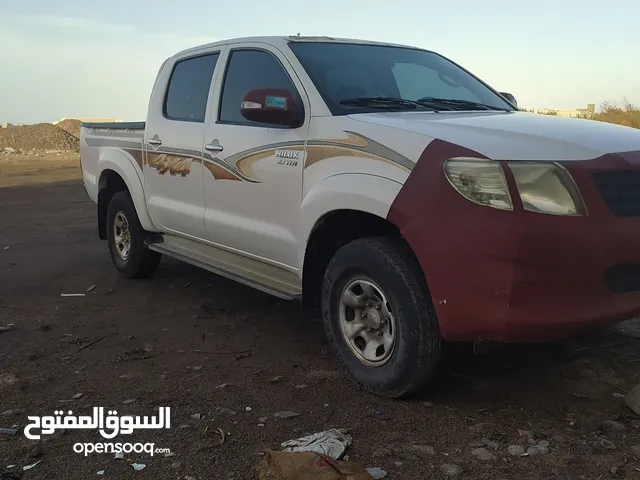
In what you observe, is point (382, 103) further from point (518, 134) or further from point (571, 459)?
point (571, 459)

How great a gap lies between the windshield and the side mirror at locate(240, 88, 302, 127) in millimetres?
216

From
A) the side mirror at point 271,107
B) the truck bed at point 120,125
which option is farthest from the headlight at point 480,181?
the truck bed at point 120,125

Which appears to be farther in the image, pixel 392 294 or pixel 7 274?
pixel 7 274

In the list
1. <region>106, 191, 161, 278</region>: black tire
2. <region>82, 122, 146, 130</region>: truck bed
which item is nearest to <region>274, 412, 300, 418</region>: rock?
<region>106, 191, 161, 278</region>: black tire

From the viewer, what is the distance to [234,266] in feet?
15.3

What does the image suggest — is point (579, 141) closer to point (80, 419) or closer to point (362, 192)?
point (362, 192)

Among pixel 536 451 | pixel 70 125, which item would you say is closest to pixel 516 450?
pixel 536 451

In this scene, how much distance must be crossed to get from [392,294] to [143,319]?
2.49 meters

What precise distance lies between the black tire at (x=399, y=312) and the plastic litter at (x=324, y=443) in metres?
0.43

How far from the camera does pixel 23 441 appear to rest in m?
3.03

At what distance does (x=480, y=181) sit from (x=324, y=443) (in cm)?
134

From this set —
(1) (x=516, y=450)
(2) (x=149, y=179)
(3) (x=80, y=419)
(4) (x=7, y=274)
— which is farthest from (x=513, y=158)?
(4) (x=7, y=274)

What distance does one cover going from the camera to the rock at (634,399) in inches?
126

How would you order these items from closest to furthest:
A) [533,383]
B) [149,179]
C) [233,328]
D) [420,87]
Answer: [533,383] < [420,87] < [233,328] < [149,179]
